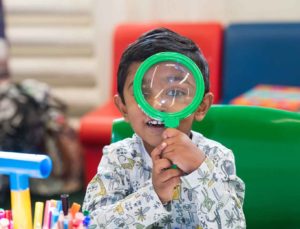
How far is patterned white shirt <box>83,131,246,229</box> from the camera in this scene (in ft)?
2.42

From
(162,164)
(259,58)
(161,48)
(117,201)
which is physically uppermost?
(161,48)

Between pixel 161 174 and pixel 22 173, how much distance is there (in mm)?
197

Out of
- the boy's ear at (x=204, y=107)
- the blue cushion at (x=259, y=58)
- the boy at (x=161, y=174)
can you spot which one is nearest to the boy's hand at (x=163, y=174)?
the boy at (x=161, y=174)

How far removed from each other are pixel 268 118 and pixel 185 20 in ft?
A: 6.39

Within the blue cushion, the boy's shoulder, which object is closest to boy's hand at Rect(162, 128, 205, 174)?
the boy's shoulder

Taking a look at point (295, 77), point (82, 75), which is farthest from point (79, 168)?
point (295, 77)

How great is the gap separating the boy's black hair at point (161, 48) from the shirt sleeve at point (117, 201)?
0.51ft

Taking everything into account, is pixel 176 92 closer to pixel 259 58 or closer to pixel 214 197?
pixel 214 197

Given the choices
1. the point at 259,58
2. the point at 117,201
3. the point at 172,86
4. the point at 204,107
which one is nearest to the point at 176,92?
the point at 172,86

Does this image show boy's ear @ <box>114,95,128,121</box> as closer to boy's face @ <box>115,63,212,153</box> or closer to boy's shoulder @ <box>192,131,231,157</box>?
boy's face @ <box>115,63,212,153</box>

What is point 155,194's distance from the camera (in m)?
0.74

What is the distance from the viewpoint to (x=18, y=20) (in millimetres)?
3018

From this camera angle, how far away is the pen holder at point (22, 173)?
533mm

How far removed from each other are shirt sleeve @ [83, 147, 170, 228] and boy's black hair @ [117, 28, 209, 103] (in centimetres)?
15
